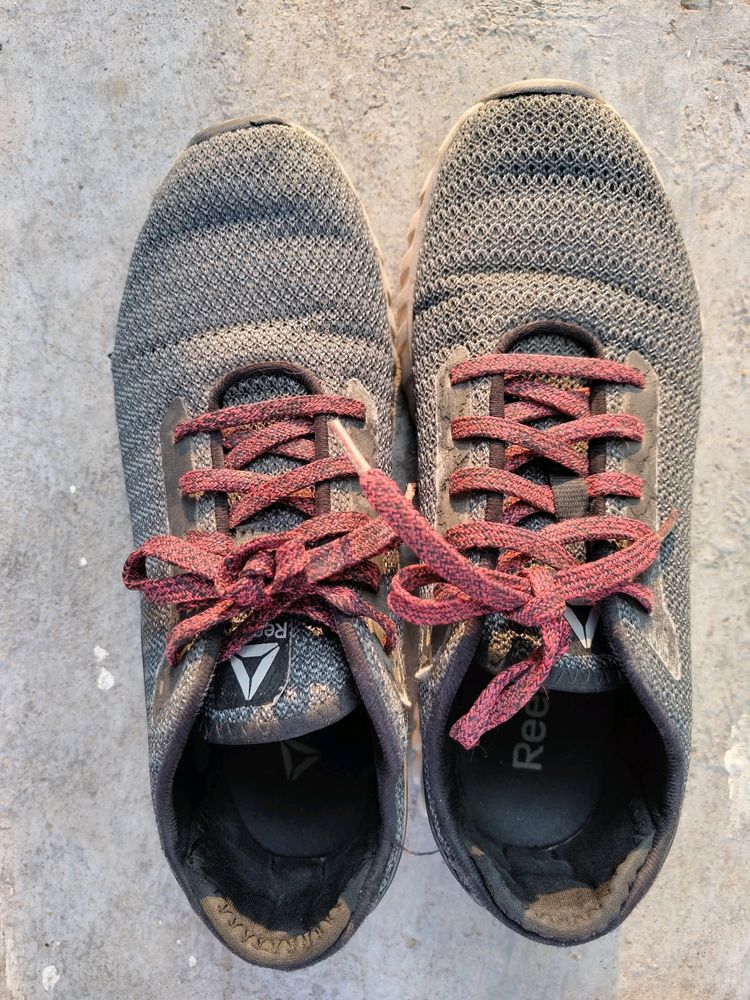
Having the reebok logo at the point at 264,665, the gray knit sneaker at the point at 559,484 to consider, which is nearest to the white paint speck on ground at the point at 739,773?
the gray knit sneaker at the point at 559,484

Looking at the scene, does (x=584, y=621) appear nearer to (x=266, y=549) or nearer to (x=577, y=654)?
(x=577, y=654)

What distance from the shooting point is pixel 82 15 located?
1.04 metres

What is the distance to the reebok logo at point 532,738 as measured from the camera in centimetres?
88

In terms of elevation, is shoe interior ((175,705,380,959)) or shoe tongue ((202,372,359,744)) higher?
shoe tongue ((202,372,359,744))

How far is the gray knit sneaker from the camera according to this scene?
75 cm

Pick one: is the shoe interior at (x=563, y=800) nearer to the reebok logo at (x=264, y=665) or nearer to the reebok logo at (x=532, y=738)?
the reebok logo at (x=532, y=738)

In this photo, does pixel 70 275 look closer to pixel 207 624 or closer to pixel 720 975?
pixel 207 624

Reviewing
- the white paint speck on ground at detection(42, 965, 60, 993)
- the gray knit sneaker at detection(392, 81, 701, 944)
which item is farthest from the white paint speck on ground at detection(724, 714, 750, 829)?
the white paint speck on ground at detection(42, 965, 60, 993)

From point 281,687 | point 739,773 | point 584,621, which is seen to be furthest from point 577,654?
point 739,773

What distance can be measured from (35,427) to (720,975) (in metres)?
1.26

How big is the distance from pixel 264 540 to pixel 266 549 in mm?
12

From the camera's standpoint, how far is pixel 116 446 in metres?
1.05

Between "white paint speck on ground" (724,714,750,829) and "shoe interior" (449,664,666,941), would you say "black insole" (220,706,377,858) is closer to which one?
"shoe interior" (449,664,666,941)

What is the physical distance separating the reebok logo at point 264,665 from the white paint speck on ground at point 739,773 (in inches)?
27.5
